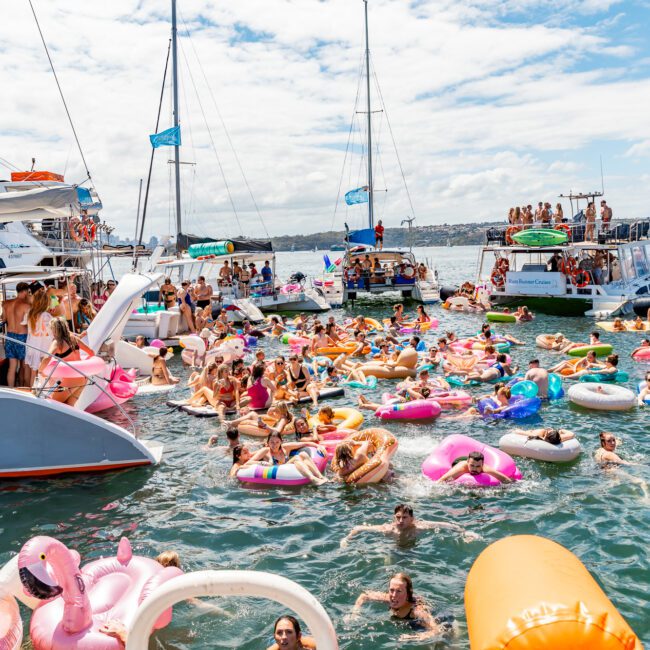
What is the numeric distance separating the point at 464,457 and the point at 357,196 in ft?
105

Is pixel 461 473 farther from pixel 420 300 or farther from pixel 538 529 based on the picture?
pixel 420 300

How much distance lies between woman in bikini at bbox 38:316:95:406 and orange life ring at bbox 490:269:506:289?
24929 millimetres

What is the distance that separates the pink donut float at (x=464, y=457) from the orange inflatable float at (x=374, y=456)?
61cm

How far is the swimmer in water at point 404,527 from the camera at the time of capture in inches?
327

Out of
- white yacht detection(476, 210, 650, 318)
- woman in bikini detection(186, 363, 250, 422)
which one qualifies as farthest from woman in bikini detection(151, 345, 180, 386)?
white yacht detection(476, 210, 650, 318)

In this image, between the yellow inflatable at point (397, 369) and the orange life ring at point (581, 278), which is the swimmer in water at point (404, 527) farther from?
the orange life ring at point (581, 278)

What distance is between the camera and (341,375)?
17953 millimetres

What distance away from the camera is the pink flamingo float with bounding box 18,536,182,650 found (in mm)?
5641

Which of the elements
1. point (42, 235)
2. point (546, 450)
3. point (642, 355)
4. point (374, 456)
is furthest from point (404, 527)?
point (42, 235)

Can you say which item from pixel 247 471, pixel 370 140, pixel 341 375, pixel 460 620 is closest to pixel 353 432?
pixel 247 471

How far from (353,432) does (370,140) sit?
32.4 meters

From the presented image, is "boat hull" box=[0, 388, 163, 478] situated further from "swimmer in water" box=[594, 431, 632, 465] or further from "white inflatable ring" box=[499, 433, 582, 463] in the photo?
"swimmer in water" box=[594, 431, 632, 465]

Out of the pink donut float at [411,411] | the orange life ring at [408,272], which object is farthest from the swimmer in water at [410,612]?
the orange life ring at [408,272]

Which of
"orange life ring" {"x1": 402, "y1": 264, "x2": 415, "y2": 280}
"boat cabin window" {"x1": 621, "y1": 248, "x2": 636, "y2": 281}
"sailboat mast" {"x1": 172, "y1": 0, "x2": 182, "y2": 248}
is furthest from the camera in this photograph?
"orange life ring" {"x1": 402, "y1": 264, "x2": 415, "y2": 280}
